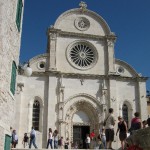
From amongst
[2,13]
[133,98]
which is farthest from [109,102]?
[2,13]

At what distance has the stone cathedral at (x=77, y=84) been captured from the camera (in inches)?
948

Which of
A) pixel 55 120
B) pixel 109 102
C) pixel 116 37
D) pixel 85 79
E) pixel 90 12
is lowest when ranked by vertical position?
pixel 55 120

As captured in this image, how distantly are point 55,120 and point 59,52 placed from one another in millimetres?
6562

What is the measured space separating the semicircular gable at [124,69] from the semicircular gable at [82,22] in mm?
3344

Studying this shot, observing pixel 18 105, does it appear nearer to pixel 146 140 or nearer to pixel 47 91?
pixel 47 91

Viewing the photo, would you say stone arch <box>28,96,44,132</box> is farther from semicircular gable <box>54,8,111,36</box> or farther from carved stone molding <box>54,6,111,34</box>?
carved stone molding <box>54,6,111,34</box>

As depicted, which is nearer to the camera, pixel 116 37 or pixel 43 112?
pixel 43 112

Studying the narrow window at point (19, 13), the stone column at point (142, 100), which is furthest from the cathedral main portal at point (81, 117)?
the narrow window at point (19, 13)

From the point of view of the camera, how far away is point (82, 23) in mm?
28188

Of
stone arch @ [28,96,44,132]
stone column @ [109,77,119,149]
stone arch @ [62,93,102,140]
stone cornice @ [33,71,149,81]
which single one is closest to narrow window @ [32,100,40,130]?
stone arch @ [28,96,44,132]

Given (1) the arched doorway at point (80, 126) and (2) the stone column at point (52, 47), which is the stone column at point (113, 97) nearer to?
(1) the arched doorway at point (80, 126)

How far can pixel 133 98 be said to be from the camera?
26.6 meters

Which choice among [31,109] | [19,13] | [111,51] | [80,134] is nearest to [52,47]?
[111,51]

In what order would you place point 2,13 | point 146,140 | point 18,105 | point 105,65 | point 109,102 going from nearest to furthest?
point 146,140
point 2,13
point 18,105
point 109,102
point 105,65
